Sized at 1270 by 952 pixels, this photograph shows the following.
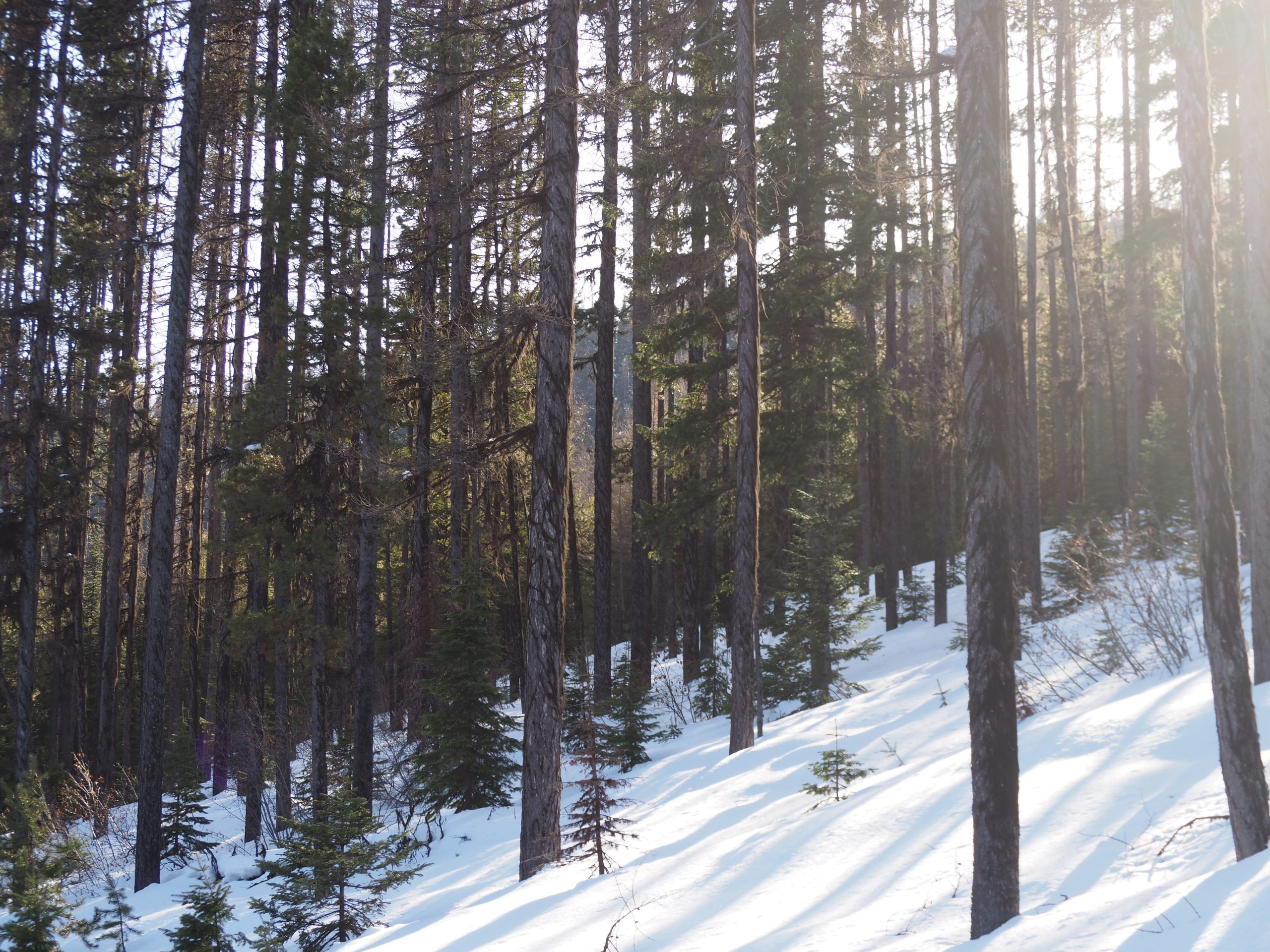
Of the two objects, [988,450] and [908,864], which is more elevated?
[988,450]

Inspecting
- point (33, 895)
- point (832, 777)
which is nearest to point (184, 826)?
point (33, 895)

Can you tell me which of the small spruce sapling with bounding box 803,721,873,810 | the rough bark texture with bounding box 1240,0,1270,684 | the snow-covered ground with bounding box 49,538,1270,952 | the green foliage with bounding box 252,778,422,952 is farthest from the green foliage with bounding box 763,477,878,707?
the green foliage with bounding box 252,778,422,952

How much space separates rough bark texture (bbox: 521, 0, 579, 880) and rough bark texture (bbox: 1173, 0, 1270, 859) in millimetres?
5458

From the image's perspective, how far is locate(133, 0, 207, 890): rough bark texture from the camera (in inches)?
489

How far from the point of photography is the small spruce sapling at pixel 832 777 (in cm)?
793

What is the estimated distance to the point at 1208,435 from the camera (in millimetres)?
5090

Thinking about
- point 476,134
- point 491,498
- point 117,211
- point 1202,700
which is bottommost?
point 1202,700

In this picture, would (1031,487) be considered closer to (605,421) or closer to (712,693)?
(712,693)

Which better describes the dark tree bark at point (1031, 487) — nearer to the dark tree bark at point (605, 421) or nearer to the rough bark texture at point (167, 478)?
the dark tree bark at point (605, 421)

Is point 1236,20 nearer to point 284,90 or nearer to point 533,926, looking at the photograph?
point 533,926

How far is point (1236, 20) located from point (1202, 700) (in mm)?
6449

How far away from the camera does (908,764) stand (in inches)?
337

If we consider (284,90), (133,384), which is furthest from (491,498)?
(284,90)

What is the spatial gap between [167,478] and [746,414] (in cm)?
914
